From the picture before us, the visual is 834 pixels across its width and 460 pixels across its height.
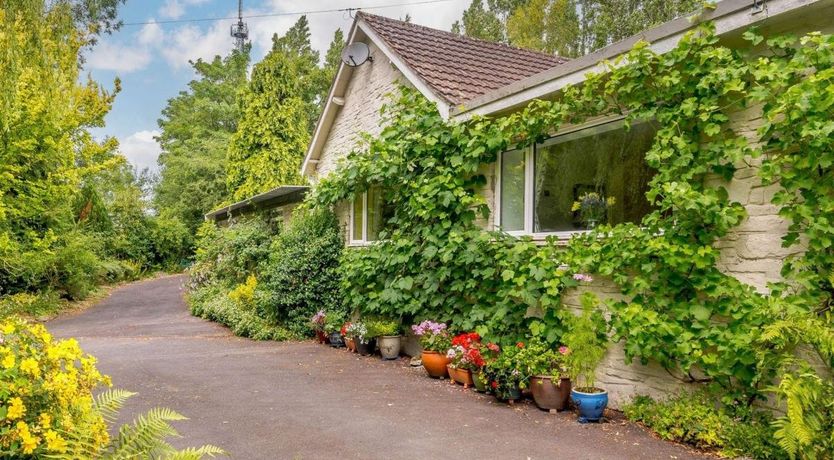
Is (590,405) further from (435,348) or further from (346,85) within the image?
(346,85)

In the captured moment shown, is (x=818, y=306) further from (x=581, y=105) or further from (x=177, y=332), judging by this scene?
(x=177, y=332)

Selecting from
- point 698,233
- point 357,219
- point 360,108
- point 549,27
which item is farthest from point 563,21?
point 698,233

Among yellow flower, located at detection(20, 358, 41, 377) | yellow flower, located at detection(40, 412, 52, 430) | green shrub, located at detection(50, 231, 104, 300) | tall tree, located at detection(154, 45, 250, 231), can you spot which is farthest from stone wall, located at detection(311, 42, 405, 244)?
tall tree, located at detection(154, 45, 250, 231)

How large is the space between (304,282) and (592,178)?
5825mm

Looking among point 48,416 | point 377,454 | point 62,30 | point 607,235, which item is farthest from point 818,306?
point 62,30

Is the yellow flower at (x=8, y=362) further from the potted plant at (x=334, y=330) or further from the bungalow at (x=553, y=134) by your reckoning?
the potted plant at (x=334, y=330)

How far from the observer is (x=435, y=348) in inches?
261

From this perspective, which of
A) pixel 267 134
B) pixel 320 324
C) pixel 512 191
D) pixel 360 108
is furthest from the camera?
pixel 267 134

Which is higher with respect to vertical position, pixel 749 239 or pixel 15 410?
pixel 749 239

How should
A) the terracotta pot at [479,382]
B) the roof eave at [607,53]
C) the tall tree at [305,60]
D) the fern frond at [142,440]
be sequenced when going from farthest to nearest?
the tall tree at [305,60], the terracotta pot at [479,382], the roof eave at [607,53], the fern frond at [142,440]

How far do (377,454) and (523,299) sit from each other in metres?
2.44

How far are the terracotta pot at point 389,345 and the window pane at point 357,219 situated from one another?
104 inches

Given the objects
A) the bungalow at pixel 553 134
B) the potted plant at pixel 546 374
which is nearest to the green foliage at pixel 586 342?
the potted plant at pixel 546 374

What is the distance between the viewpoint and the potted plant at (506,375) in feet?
17.5
